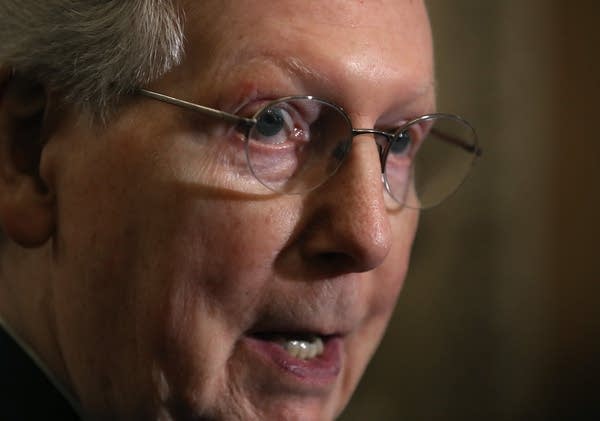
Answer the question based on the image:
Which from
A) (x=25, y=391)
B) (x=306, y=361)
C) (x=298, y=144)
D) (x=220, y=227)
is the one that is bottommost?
(x=25, y=391)

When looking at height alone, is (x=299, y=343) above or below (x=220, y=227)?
below

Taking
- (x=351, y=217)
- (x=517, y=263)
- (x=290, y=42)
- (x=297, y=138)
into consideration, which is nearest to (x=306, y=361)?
(x=351, y=217)

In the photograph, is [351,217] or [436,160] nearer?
[351,217]

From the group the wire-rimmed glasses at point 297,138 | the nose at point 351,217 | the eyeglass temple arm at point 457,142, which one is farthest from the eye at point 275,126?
the eyeglass temple arm at point 457,142

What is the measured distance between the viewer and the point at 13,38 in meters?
1.14

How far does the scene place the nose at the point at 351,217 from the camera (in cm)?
102

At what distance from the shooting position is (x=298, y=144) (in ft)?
3.49

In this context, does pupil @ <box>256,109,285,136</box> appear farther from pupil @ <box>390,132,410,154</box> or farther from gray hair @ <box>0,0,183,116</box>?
pupil @ <box>390,132,410,154</box>

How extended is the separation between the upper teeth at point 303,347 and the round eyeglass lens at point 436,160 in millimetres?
352

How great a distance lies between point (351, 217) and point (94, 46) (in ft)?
1.59

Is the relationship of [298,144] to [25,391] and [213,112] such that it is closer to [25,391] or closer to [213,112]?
[213,112]

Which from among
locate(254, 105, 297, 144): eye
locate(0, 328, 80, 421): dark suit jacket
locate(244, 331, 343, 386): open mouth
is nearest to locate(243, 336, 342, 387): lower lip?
locate(244, 331, 343, 386): open mouth

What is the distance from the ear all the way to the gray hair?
0.03m

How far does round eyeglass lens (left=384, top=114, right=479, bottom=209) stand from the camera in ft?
4.38
